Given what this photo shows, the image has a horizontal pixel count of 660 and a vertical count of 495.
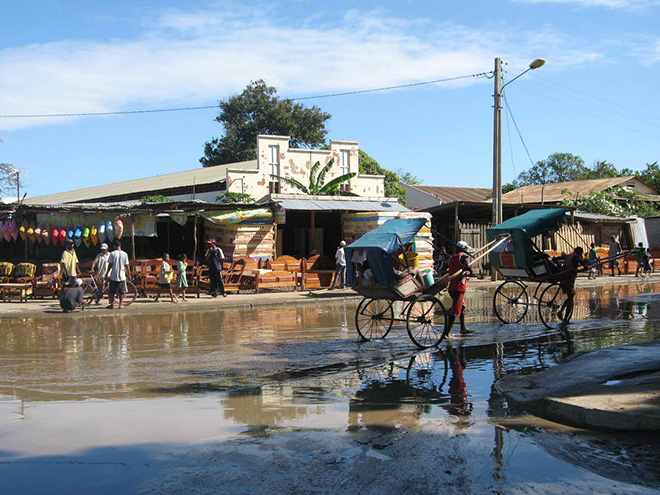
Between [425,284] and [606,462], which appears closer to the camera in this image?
[606,462]

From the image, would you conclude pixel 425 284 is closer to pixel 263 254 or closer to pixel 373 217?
pixel 263 254

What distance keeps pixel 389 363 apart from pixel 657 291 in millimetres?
16418

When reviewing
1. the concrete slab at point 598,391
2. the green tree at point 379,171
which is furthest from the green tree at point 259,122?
the concrete slab at point 598,391

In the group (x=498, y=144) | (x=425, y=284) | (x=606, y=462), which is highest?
(x=498, y=144)

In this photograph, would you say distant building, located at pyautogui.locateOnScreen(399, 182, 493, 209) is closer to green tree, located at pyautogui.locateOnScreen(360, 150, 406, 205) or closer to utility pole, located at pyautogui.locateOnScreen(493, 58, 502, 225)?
green tree, located at pyautogui.locateOnScreen(360, 150, 406, 205)

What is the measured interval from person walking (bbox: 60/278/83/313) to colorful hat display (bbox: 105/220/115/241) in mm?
3931

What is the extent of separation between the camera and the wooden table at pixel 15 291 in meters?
18.9

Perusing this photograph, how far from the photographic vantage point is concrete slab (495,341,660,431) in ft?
20.2

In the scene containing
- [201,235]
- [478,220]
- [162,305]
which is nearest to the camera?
[162,305]

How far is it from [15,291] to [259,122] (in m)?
39.2

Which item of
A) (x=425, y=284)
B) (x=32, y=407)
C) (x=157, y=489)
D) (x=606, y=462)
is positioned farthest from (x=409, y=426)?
(x=425, y=284)

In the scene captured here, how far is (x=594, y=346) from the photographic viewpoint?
426 inches

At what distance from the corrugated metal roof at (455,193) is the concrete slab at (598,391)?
1539 inches

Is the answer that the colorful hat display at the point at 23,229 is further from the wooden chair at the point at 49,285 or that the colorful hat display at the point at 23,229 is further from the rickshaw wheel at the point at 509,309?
the rickshaw wheel at the point at 509,309
